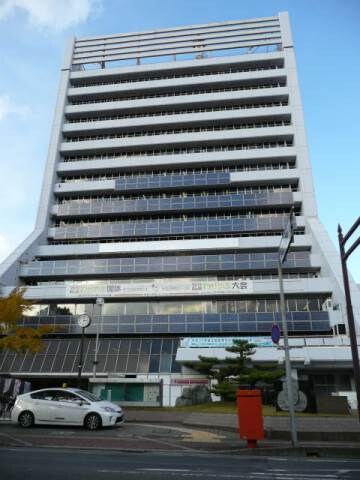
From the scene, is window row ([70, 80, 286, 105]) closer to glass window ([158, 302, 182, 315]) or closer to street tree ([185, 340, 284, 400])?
glass window ([158, 302, 182, 315])

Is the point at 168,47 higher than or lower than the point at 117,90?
higher

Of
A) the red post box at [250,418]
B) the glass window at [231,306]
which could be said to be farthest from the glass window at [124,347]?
the red post box at [250,418]

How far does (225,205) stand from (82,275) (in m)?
18.9

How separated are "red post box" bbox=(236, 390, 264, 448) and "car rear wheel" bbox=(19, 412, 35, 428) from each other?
8.51 m

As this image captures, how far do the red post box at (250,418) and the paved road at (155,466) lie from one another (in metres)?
1.34

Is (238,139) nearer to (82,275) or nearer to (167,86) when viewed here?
(167,86)

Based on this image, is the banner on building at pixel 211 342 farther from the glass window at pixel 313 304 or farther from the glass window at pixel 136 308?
the glass window at pixel 313 304

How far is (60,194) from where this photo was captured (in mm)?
56781

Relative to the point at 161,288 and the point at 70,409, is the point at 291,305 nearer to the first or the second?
the point at 161,288

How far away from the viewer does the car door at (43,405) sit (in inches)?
628

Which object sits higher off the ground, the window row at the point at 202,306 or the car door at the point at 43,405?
the window row at the point at 202,306

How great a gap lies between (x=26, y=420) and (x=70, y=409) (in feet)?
6.36

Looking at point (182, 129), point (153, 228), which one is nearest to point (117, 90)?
point (182, 129)

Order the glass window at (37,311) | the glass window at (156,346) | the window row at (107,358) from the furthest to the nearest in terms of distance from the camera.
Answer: the glass window at (37,311) < the glass window at (156,346) < the window row at (107,358)
